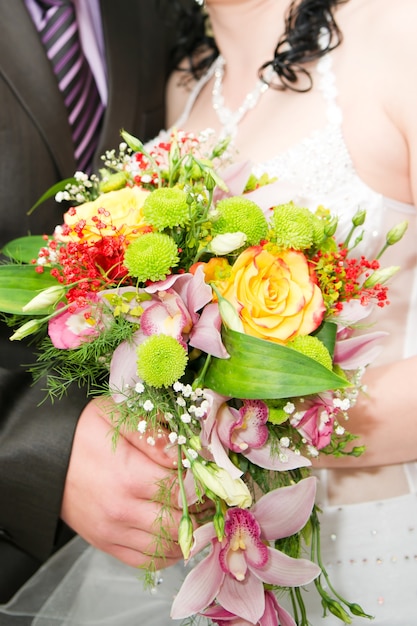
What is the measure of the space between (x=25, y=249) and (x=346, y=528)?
0.86m

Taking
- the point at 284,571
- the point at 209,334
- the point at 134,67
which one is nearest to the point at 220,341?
the point at 209,334

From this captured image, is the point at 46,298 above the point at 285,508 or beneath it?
above

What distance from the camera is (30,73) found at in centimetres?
157

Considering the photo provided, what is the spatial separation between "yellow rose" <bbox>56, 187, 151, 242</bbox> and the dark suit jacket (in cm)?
37

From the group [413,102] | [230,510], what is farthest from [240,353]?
[413,102]

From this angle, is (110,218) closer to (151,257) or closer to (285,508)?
(151,257)

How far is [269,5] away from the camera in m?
1.54

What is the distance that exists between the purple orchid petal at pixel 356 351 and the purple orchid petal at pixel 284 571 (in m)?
0.30

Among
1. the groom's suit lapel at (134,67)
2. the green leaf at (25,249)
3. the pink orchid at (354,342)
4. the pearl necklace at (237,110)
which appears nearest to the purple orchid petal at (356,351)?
the pink orchid at (354,342)

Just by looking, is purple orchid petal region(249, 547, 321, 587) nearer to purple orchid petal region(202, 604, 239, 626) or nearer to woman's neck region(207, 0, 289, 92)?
purple orchid petal region(202, 604, 239, 626)

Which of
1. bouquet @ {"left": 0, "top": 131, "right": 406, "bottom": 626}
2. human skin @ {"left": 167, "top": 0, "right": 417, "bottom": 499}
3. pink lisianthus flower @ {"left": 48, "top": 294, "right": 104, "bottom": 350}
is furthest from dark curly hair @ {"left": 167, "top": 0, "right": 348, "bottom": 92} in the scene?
pink lisianthus flower @ {"left": 48, "top": 294, "right": 104, "bottom": 350}

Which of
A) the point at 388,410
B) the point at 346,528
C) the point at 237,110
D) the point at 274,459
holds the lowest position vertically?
the point at 346,528

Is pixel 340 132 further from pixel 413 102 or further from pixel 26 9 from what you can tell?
pixel 26 9

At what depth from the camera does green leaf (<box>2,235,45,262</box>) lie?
1.19 m
